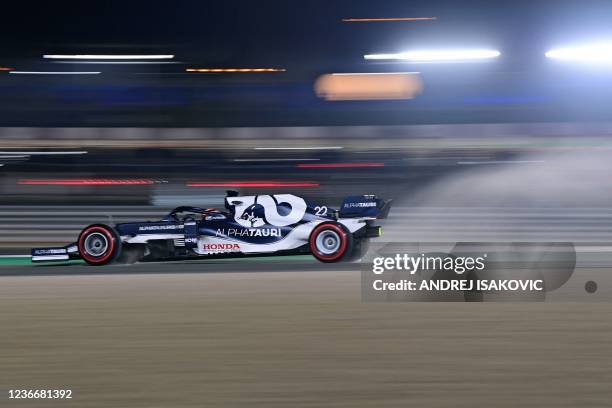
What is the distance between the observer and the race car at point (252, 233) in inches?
469

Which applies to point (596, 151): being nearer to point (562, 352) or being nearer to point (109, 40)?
point (562, 352)

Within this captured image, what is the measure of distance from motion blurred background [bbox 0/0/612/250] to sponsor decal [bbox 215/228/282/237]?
290cm

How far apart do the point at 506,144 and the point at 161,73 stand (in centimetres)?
1374

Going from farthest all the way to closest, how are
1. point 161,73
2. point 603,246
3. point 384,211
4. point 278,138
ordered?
point 161,73 < point 278,138 < point 603,246 < point 384,211

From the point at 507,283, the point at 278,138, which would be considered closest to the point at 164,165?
the point at 278,138

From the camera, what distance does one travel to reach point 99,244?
1210 cm

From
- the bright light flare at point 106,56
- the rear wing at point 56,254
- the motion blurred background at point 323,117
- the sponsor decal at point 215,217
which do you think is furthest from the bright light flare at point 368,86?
the rear wing at point 56,254

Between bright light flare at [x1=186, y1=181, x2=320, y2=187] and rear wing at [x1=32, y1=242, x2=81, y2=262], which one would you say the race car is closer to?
rear wing at [x1=32, y1=242, x2=81, y2=262]

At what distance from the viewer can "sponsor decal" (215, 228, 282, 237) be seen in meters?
11.9

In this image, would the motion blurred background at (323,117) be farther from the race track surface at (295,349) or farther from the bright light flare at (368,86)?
the race track surface at (295,349)

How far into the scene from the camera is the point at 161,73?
98.3ft

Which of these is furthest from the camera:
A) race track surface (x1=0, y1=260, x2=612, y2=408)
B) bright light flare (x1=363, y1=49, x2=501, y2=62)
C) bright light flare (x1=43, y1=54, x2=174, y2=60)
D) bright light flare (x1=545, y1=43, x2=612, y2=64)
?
bright light flare (x1=43, y1=54, x2=174, y2=60)

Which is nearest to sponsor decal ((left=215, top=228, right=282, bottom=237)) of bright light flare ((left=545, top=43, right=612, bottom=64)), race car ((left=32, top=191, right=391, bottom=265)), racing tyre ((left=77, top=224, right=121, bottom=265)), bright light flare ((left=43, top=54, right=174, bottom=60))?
race car ((left=32, top=191, right=391, bottom=265))

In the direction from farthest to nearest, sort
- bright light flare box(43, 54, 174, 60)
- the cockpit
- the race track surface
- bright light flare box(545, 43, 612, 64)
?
bright light flare box(43, 54, 174, 60) → bright light flare box(545, 43, 612, 64) → the cockpit → the race track surface
